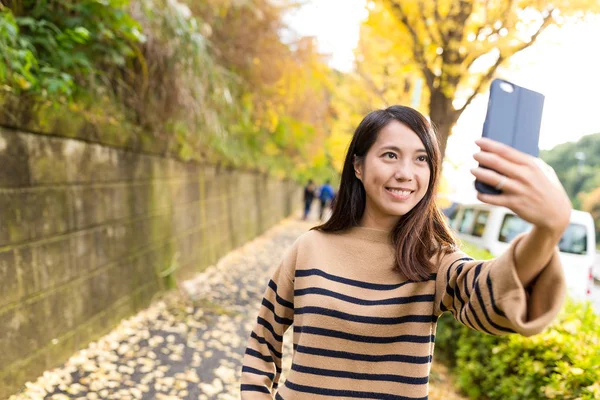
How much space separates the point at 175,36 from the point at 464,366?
4.16 m

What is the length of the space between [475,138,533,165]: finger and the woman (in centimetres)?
30

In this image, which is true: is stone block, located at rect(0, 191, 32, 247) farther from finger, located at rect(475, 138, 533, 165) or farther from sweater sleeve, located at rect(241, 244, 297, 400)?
finger, located at rect(475, 138, 533, 165)

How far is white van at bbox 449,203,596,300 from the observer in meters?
7.29

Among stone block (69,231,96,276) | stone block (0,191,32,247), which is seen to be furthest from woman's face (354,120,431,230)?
stone block (69,231,96,276)

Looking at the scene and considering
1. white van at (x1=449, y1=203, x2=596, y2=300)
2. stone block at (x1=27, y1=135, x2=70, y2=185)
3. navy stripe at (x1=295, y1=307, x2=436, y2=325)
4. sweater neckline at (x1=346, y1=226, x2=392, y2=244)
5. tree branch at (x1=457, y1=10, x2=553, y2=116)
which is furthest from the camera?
white van at (x1=449, y1=203, x2=596, y2=300)

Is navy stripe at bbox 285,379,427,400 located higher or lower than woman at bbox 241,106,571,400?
lower

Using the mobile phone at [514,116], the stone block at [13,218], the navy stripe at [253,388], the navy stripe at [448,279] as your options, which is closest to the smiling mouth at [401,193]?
the navy stripe at [448,279]

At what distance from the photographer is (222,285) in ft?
23.6

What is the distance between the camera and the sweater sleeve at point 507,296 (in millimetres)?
1040

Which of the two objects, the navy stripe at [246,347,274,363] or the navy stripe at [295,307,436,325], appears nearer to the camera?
the navy stripe at [295,307,436,325]

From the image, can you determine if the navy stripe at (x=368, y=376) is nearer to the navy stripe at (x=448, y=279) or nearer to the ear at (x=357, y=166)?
the navy stripe at (x=448, y=279)

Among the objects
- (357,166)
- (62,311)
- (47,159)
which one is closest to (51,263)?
(62,311)

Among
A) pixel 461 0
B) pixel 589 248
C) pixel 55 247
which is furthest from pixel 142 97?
pixel 589 248

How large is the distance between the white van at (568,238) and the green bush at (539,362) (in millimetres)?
3184
